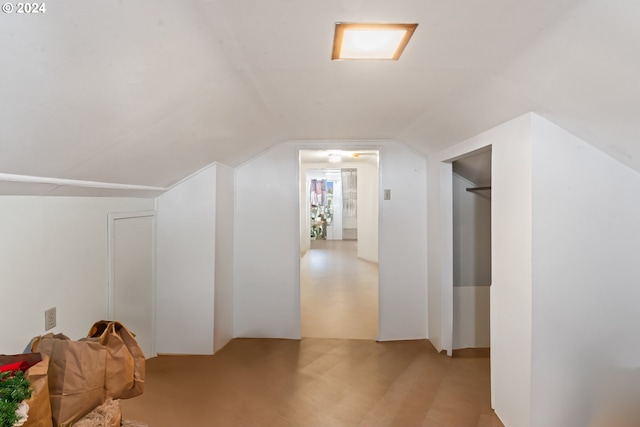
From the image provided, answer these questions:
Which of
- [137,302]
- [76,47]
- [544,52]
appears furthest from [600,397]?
[137,302]

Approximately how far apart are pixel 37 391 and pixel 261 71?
5.36ft

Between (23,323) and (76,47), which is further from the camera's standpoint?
(23,323)

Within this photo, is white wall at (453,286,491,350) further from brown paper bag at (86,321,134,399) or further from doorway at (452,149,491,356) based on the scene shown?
→ brown paper bag at (86,321,134,399)

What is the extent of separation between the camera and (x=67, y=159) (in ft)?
5.33

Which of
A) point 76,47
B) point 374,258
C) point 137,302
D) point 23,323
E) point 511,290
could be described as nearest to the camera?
point 76,47

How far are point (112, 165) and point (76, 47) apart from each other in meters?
1.07

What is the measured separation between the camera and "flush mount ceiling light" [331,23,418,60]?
132cm

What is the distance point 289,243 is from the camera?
3.74 metres

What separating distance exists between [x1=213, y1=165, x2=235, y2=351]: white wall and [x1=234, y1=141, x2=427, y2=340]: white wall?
0.36 ft

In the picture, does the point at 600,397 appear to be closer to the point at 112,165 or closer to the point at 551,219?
the point at 551,219

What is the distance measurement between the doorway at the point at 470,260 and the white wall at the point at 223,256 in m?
2.35

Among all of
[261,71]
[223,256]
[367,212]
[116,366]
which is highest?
[261,71]

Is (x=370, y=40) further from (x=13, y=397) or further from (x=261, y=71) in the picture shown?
(x=13, y=397)

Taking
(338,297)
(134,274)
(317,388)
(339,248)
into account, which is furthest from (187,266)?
(339,248)
